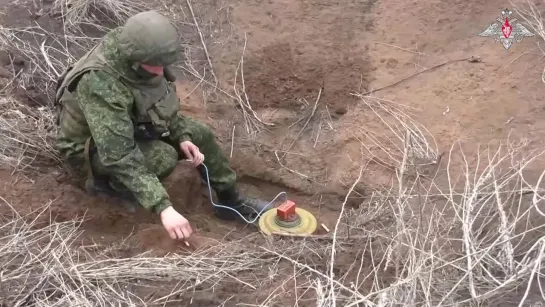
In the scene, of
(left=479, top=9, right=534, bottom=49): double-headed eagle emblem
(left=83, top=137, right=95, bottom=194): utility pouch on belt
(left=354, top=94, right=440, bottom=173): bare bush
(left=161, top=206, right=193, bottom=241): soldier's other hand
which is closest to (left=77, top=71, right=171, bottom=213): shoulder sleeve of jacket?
(left=161, top=206, right=193, bottom=241): soldier's other hand

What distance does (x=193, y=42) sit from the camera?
5.86 m

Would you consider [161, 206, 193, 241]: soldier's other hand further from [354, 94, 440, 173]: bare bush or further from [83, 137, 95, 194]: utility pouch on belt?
[354, 94, 440, 173]: bare bush

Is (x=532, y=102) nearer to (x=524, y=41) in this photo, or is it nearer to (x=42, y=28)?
(x=524, y=41)

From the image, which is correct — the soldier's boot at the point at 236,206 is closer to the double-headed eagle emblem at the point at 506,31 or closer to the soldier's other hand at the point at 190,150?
the soldier's other hand at the point at 190,150

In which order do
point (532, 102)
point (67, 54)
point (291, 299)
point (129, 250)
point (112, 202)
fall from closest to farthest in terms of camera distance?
1. point (291, 299)
2. point (129, 250)
3. point (112, 202)
4. point (532, 102)
5. point (67, 54)

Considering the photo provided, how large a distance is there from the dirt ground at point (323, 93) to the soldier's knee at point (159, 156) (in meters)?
0.33

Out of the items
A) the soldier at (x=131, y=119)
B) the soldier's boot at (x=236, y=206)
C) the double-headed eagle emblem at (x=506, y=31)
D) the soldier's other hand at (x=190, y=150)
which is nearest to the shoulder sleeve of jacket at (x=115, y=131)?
the soldier at (x=131, y=119)

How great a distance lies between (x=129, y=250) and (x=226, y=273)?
59 centimetres

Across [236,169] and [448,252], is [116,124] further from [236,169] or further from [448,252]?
[448,252]

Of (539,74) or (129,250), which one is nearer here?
(129,250)

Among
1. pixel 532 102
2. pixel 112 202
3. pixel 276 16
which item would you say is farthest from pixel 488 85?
pixel 112 202

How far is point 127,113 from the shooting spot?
3633 millimetres

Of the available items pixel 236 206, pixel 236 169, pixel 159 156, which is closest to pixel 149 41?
pixel 159 156

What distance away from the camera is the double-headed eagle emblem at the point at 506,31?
215 inches
